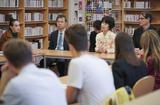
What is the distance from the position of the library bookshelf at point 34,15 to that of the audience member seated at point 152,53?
14.8 ft

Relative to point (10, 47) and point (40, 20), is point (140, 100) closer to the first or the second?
point (10, 47)

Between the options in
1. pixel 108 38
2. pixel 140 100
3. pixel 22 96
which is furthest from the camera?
pixel 108 38

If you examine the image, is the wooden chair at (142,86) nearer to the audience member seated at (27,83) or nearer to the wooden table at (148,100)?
the audience member seated at (27,83)

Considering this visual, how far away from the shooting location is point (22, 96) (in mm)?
2012

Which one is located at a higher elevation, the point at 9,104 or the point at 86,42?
the point at 86,42

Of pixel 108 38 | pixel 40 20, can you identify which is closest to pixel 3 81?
pixel 108 38

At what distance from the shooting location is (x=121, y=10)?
900cm

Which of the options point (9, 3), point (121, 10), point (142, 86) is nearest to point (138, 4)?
point (121, 10)

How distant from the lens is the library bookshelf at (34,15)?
773 centimetres

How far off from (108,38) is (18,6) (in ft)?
8.87

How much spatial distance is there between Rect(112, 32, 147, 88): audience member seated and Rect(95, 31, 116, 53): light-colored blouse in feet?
8.67

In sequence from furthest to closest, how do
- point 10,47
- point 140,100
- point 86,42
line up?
point 86,42, point 10,47, point 140,100

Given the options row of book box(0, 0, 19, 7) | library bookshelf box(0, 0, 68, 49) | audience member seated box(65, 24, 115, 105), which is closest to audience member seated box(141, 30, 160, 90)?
audience member seated box(65, 24, 115, 105)

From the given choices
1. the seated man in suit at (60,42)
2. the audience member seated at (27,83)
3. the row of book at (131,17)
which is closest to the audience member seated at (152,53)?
the audience member seated at (27,83)
